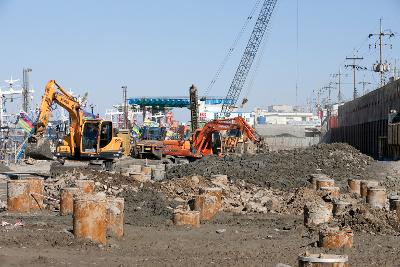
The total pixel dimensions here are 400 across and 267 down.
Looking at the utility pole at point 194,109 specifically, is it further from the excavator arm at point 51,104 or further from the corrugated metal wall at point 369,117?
the excavator arm at point 51,104

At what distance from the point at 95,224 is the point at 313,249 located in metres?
3.39

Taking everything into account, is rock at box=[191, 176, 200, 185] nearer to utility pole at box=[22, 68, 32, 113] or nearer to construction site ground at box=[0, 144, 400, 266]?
construction site ground at box=[0, 144, 400, 266]

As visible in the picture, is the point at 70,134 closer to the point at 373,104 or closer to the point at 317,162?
the point at 317,162

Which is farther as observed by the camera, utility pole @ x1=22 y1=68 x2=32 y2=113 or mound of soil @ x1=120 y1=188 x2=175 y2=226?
utility pole @ x1=22 y1=68 x2=32 y2=113

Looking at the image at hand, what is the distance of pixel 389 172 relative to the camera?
33.4 metres

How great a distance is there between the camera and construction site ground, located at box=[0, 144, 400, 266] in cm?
1152

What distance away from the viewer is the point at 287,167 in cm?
3098

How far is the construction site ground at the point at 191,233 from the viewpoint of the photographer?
11.5 meters

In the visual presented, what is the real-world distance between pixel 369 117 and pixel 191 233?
47.0m

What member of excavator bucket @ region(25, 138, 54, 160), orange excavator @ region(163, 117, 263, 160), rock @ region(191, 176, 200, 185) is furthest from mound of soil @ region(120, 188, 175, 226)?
orange excavator @ region(163, 117, 263, 160)

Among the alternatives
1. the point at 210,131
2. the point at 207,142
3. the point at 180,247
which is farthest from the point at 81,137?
the point at 180,247

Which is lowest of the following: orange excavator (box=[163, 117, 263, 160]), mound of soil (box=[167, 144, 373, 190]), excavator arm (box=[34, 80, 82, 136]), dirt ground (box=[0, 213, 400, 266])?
dirt ground (box=[0, 213, 400, 266])

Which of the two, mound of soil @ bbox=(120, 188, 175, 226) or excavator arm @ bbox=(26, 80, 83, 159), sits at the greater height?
excavator arm @ bbox=(26, 80, 83, 159)

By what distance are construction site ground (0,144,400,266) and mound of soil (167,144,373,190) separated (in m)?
0.97
